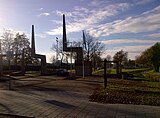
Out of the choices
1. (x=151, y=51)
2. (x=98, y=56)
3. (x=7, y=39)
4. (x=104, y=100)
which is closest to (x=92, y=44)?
(x=98, y=56)

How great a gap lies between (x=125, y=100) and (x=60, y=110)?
13.1ft

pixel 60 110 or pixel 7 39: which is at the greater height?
pixel 7 39

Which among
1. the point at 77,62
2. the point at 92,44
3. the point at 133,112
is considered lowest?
the point at 133,112

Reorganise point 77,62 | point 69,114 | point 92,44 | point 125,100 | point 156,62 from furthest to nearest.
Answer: point 92,44
point 156,62
point 77,62
point 125,100
point 69,114

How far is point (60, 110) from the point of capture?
896cm

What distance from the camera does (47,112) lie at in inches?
339

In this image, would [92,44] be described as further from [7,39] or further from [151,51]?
[7,39]

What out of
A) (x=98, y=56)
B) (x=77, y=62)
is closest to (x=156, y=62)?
(x=98, y=56)

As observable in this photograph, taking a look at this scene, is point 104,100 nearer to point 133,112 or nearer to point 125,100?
point 125,100

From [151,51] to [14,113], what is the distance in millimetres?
54722

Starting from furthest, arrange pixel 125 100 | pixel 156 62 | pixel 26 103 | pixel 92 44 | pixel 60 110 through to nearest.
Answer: pixel 92 44, pixel 156 62, pixel 125 100, pixel 26 103, pixel 60 110

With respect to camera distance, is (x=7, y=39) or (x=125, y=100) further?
(x=7, y=39)

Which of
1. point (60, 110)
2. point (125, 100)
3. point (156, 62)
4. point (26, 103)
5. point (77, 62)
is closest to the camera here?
point (60, 110)

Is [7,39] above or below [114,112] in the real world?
above
